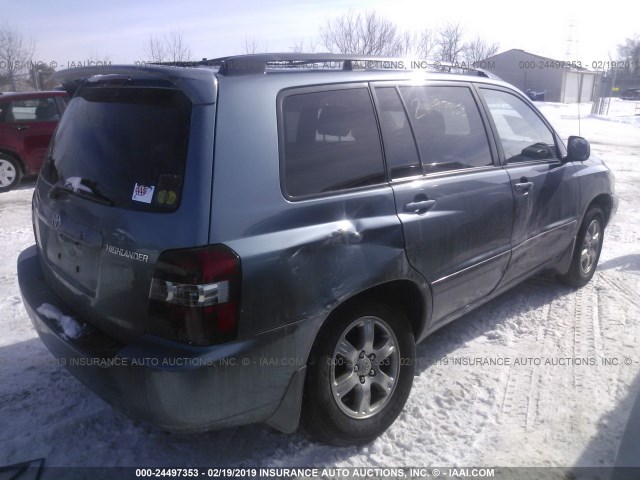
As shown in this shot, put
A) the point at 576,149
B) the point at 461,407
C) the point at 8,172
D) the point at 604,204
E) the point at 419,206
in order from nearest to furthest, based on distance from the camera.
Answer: the point at 419,206
the point at 461,407
the point at 576,149
the point at 604,204
the point at 8,172

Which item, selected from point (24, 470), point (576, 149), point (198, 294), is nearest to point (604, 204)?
point (576, 149)

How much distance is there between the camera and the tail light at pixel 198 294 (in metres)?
2.00

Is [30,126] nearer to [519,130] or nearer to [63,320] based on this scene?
[63,320]

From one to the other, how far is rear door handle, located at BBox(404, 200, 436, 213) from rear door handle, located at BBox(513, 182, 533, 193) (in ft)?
3.24

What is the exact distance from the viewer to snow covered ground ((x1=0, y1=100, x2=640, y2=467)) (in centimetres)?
266

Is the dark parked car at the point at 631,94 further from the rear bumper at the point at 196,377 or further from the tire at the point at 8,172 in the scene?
the rear bumper at the point at 196,377

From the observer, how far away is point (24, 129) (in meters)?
8.97

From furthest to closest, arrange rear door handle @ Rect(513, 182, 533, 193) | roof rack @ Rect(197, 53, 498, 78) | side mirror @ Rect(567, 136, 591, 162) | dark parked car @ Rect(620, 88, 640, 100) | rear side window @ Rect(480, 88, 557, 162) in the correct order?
dark parked car @ Rect(620, 88, 640, 100)
side mirror @ Rect(567, 136, 591, 162)
rear side window @ Rect(480, 88, 557, 162)
rear door handle @ Rect(513, 182, 533, 193)
roof rack @ Rect(197, 53, 498, 78)

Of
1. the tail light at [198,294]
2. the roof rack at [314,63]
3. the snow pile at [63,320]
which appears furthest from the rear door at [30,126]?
the tail light at [198,294]

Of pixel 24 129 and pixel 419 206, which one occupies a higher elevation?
pixel 419 206

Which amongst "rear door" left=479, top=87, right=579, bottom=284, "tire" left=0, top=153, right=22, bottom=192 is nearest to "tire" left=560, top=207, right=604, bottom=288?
"rear door" left=479, top=87, right=579, bottom=284

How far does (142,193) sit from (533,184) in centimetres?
278

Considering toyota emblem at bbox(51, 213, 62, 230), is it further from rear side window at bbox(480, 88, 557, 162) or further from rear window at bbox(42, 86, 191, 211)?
rear side window at bbox(480, 88, 557, 162)

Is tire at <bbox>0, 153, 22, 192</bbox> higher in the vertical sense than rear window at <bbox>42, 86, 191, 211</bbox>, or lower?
lower
